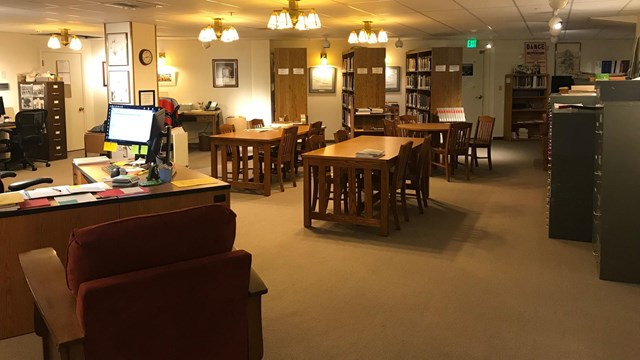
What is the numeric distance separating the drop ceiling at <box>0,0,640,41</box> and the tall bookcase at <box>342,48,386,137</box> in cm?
55

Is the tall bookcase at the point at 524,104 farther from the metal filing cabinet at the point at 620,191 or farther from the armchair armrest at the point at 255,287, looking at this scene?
the armchair armrest at the point at 255,287

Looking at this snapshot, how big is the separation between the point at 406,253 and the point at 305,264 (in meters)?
0.92

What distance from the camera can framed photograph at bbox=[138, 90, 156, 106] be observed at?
920 cm

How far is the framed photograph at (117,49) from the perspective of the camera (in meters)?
9.03

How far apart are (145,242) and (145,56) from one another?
7.59m

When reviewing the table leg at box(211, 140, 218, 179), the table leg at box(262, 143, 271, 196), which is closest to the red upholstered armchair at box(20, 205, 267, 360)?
the table leg at box(262, 143, 271, 196)

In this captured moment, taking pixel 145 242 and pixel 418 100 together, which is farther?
pixel 418 100

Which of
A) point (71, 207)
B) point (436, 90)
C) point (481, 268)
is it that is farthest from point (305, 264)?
point (436, 90)

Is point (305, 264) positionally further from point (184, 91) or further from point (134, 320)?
point (184, 91)

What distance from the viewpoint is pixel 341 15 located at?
8.33 m

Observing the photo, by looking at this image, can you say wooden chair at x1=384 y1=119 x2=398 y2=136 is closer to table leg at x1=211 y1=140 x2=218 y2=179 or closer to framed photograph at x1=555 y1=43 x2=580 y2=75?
table leg at x1=211 y1=140 x2=218 y2=179

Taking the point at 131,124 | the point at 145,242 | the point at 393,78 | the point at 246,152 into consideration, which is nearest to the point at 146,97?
the point at 246,152

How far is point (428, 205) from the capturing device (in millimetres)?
6992

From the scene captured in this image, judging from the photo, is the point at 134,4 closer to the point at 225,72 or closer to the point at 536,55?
the point at 225,72
